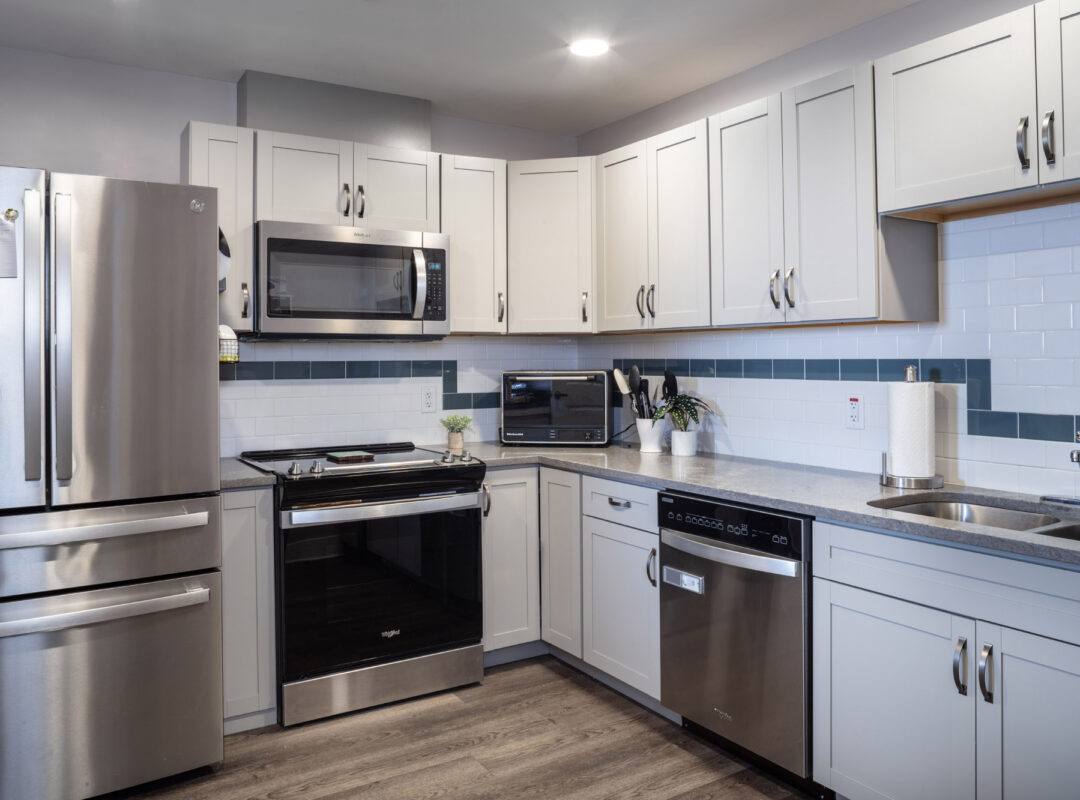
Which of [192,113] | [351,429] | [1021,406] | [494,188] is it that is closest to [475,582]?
[351,429]

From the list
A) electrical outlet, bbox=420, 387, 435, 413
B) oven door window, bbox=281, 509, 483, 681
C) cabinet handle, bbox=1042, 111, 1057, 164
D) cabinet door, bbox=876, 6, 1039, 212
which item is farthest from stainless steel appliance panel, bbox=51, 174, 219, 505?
cabinet handle, bbox=1042, 111, 1057, 164

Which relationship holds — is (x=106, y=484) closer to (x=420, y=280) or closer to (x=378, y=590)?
(x=378, y=590)

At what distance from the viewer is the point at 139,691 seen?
93.7 inches

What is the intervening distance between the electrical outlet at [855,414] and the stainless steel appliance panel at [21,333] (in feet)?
8.51

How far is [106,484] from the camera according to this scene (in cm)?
232

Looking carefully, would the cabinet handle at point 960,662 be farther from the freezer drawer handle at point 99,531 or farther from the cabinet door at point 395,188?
the cabinet door at point 395,188

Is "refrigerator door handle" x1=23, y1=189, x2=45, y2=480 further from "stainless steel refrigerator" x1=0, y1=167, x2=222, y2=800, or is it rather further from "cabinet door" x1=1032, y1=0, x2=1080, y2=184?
"cabinet door" x1=1032, y1=0, x2=1080, y2=184

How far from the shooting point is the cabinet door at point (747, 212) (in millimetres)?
2756

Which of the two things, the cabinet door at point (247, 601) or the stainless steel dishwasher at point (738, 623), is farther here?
the cabinet door at point (247, 601)

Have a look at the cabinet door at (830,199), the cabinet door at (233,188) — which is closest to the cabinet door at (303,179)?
the cabinet door at (233,188)

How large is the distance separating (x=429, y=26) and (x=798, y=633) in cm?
234

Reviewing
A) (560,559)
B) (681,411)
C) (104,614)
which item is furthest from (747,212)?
(104,614)

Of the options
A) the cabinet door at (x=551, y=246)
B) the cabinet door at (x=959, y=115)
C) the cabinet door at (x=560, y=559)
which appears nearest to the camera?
the cabinet door at (x=959, y=115)

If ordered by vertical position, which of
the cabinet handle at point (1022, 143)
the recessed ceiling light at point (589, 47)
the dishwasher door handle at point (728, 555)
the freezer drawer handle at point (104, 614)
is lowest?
the freezer drawer handle at point (104, 614)
